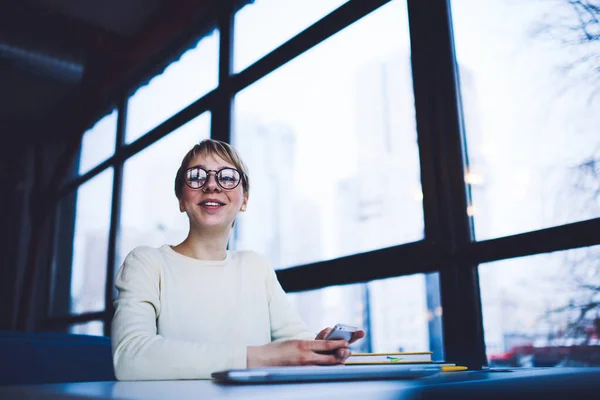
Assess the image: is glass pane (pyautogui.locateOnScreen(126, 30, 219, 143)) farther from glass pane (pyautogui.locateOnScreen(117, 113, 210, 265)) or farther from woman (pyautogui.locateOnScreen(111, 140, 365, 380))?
woman (pyautogui.locateOnScreen(111, 140, 365, 380))

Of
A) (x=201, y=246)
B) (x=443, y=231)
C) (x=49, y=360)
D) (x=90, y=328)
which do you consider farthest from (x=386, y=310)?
(x=90, y=328)

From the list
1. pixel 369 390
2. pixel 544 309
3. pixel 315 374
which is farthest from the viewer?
pixel 544 309

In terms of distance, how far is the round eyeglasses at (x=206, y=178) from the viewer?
133 centimetres

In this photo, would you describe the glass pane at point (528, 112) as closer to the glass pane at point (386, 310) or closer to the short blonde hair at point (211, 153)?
the glass pane at point (386, 310)

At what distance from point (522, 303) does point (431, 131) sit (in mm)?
677

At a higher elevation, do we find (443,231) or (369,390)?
(443,231)

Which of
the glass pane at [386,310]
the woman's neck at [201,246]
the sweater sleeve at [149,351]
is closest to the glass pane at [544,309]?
the glass pane at [386,310]

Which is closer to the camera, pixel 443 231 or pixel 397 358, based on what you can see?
pixel 397 358

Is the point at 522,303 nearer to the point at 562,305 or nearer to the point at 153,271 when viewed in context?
the point at 562,305

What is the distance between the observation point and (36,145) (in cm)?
593

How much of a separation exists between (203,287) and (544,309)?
3.46ft

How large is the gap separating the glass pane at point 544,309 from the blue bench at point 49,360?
4.07ft

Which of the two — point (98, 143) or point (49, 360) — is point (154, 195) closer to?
point (98, 143)

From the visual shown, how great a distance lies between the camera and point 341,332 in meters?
0.84
